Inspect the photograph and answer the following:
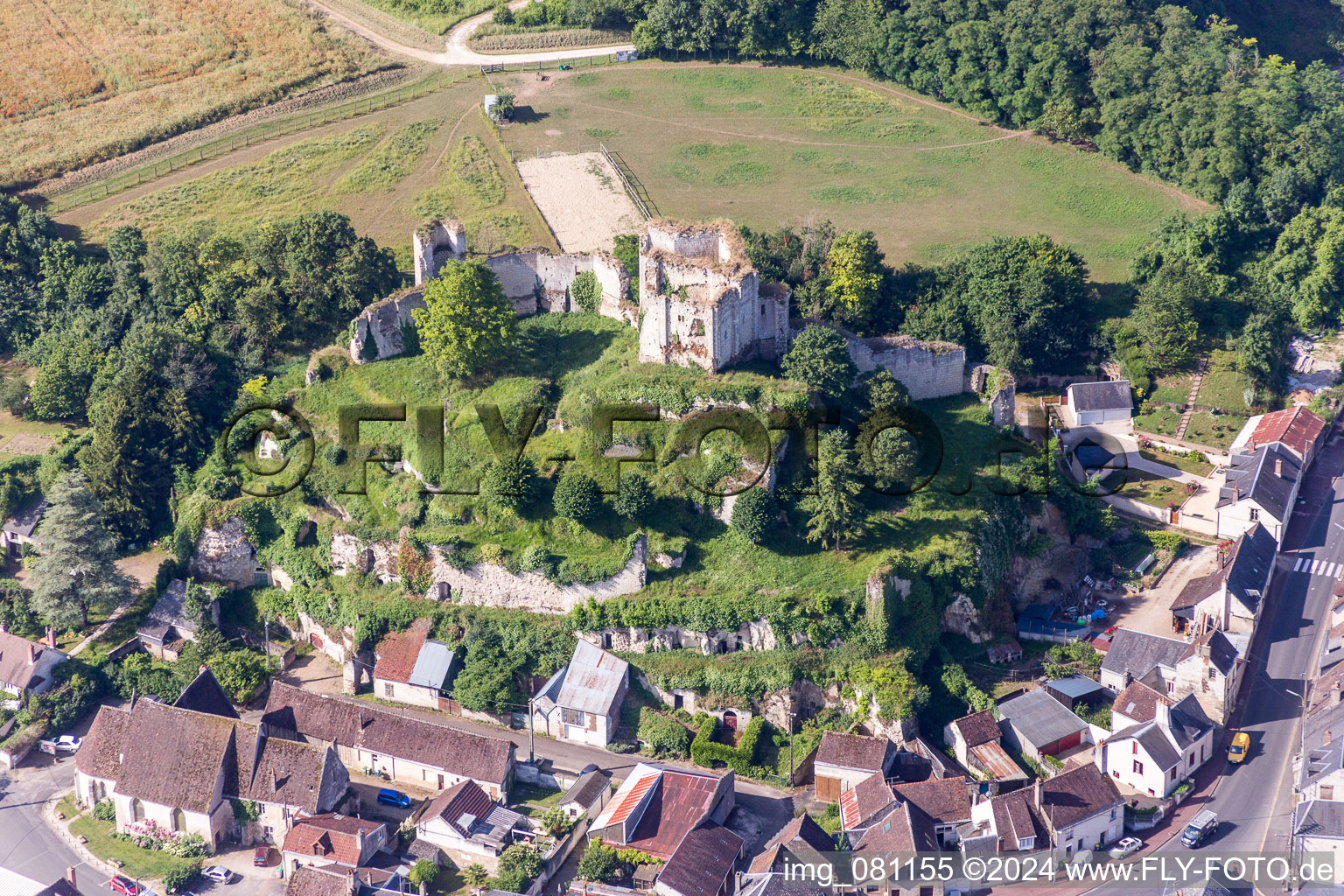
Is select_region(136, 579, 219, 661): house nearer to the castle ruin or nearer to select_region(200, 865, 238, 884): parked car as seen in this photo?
select_region(200, 865, 238, 884): parked car

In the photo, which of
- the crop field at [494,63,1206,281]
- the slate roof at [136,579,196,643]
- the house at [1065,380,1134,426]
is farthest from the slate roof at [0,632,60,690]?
the house at [1065,380,1134,426]

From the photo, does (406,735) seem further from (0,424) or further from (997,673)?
(0,424)

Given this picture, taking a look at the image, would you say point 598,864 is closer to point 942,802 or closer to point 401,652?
point 942,802

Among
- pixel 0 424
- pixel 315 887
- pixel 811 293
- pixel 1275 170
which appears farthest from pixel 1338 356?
pixel 0 424

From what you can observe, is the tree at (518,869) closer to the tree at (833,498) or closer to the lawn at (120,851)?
the lawn at (120,851)

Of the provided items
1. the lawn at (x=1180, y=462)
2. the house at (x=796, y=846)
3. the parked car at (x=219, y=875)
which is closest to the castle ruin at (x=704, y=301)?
the lawn at (x=1180, y=462)

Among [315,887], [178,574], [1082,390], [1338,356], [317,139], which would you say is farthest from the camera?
[317,139]

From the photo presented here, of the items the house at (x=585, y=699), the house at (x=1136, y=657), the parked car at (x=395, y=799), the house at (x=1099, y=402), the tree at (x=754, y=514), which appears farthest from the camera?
the house at (x=1099, y=402)
